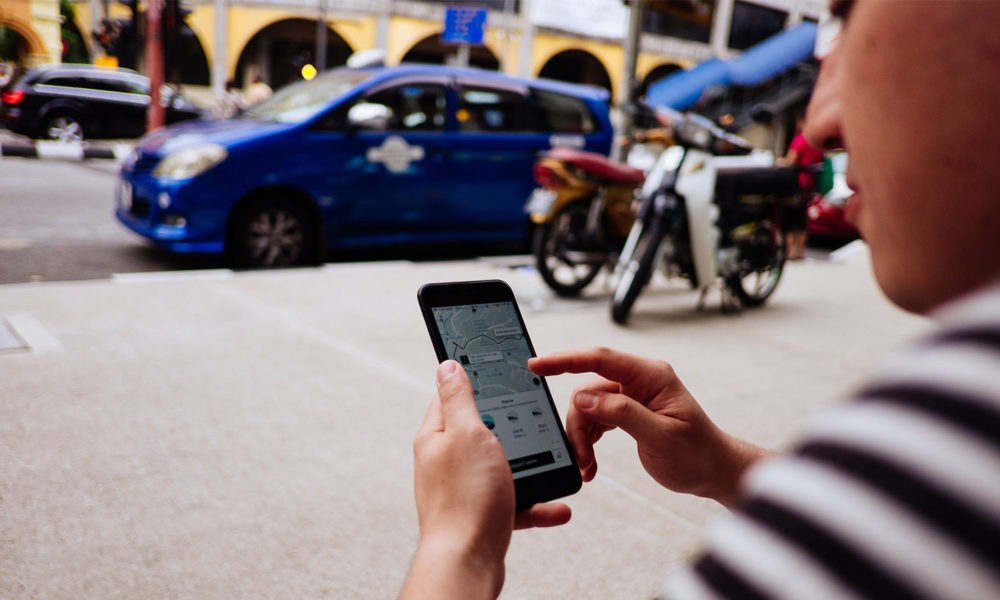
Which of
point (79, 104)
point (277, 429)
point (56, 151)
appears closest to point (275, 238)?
point (277, 429)

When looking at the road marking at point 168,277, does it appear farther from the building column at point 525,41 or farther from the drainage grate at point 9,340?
the building column at point 525,41

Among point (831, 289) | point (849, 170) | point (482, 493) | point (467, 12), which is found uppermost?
point (467, 12)

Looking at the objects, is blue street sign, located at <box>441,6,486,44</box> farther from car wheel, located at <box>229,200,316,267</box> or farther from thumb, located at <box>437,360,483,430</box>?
thumb, located at <box>437,360,483,430</box>

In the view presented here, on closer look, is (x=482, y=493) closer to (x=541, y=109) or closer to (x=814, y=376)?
(x=814, y=376)

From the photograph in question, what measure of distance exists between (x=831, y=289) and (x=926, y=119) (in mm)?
7228

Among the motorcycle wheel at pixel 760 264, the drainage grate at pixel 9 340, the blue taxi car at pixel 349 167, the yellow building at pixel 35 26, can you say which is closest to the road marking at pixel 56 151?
the blue taxi car at pixel 349 167

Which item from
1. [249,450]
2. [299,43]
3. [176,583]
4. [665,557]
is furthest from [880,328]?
[299,43]

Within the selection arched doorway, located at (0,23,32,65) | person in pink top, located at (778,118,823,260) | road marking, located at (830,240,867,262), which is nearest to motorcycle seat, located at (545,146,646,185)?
person in pink top, located at (778,118,823,260)

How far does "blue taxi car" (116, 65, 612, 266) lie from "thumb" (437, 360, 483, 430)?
18.1ft

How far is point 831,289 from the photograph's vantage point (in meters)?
7.27

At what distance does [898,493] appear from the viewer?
0.41 metres

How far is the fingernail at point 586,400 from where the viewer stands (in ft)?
4.04

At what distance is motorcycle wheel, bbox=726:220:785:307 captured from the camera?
6.03 m

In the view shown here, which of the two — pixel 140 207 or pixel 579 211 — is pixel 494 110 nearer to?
pixel 579 211
